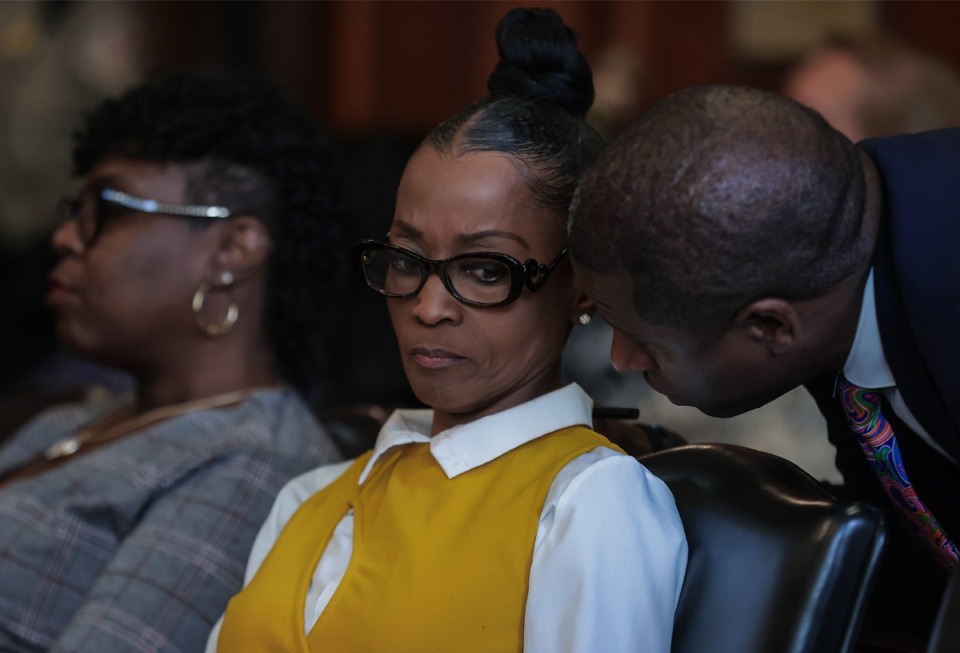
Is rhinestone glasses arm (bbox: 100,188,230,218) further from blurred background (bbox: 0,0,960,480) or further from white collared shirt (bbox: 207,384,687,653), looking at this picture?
white collared shirt (bbox: 207,384,687,653)

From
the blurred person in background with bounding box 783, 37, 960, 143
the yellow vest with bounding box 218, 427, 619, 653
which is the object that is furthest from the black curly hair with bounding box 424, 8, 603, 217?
the blurred person in background with bounding box 783, 37, 960, 143

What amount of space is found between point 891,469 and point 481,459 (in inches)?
16.5

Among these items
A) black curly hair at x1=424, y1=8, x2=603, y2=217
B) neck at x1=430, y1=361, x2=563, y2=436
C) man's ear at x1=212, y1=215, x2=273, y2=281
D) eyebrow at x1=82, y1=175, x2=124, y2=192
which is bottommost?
man's ear at x1=212, y1=215, x2=273, y2=281

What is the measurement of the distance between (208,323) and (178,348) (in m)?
0.07

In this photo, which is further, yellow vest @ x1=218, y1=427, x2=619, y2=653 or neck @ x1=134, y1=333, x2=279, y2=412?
neck @ x1=134, y1=333, x2=279, y2=412

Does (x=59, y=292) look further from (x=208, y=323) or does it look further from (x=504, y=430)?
(x=504, y=430)

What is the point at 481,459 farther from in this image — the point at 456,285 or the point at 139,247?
the point at 139,247

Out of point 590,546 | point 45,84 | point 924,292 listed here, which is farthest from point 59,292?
point 45,84

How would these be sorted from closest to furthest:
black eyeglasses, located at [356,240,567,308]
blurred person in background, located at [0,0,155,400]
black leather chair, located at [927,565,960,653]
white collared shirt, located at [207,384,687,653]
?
black leather chair, located at [927,565,960,653] → white collared shirt, located at [207,384,687,653] → black eyeglasses, located at [356,240,567,308] → blurred person in background, located at [0,0,155,400]

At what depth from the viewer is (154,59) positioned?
4.79m

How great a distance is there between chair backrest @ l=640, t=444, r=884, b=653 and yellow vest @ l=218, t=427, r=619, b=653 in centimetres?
14

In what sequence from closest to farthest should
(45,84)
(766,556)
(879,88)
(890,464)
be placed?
(766,556) < (890,464) < (879,88) < (45,84)

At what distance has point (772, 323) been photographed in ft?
3.63

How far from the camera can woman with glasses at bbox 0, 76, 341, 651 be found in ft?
5.62
